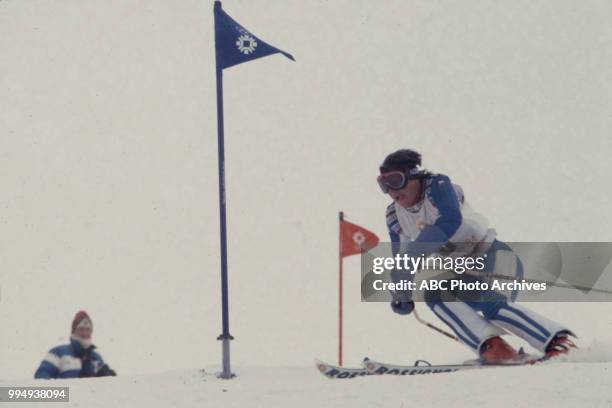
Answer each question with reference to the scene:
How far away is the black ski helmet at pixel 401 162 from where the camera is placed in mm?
6766

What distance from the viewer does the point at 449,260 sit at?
6625 millimetres

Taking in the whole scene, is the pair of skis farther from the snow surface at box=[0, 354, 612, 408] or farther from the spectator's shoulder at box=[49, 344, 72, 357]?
the spectator's shoulder at box=[49, 344, 72, 357]

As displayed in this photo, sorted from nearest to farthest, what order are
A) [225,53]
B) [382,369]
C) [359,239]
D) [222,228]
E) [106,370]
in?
[382,369], [222,228], [106,370], [225,53], [359,239]

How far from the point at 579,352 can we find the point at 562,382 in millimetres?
1245

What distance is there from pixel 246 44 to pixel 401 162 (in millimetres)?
2700

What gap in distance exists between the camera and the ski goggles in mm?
6762

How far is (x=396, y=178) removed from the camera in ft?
22.2

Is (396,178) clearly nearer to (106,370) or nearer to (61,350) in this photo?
(106,370)

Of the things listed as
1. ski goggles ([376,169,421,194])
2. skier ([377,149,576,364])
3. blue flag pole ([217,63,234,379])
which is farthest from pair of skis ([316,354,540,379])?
ski goggles ([376,169,421,194])

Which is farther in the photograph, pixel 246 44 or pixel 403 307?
pixel 246 44

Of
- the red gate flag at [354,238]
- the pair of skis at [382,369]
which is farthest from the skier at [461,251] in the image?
the red gate flag at [354,238]

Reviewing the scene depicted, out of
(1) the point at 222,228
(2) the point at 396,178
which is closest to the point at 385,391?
(2) the point at 396,178

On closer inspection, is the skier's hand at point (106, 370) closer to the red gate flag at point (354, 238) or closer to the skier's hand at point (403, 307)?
the skier's hand at point (403, 307)

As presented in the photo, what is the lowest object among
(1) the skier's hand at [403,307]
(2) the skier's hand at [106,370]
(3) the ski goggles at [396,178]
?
(2) the skier's hand at [106,370]
